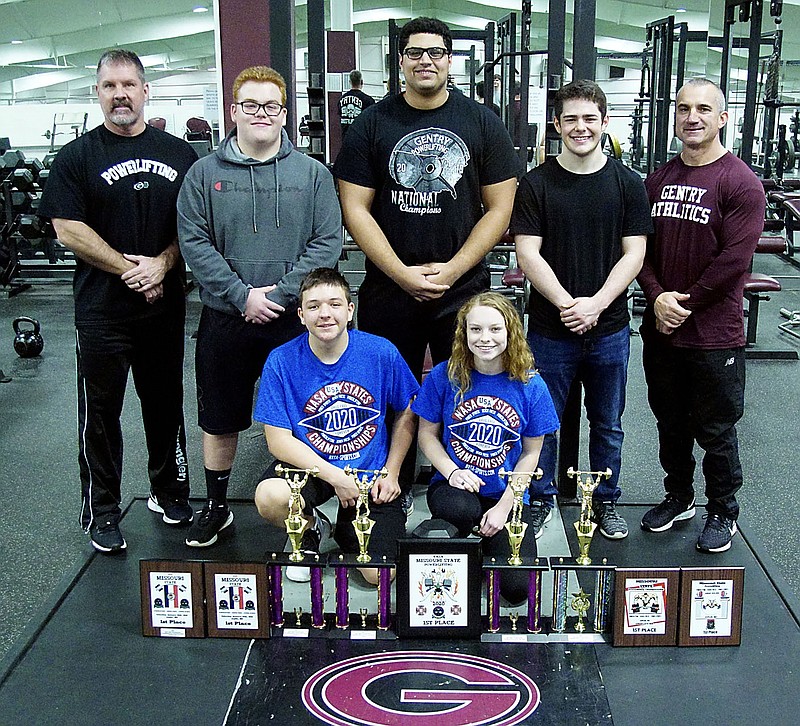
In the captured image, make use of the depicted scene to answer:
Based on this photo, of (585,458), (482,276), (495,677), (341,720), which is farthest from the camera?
(585,458)

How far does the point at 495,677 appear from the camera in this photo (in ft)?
7.04

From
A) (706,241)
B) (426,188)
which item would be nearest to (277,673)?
(426,188)

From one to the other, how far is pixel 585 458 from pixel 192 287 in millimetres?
4587

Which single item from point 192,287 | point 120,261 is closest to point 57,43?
point 192,287

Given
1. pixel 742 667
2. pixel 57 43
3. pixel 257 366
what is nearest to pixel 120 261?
pixel 257 366

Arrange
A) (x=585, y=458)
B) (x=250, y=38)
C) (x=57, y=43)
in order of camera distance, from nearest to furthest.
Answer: (x=585, y=458)
(x=250, y=38)
(x=57, y=43)

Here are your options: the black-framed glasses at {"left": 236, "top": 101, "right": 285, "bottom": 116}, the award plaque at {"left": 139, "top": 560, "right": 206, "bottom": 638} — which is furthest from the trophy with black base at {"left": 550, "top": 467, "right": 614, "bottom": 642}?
the black-framed glasses at {"left": 236, "top": 101, "right": 285, "bottom": 116}

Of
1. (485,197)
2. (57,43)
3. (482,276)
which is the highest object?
(57,43)

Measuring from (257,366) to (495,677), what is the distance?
1.15m

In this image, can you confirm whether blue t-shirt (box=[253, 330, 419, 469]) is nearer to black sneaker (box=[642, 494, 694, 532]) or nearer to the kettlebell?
black sneaker (box=[642, 494, 694, 532])

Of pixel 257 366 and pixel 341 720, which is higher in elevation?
pixel 257 366

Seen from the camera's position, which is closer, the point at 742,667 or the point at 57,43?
the point at 742,667

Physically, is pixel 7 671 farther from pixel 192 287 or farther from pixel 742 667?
pixel 192 287

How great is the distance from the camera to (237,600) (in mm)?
2289
